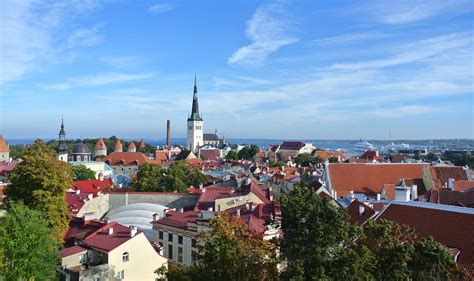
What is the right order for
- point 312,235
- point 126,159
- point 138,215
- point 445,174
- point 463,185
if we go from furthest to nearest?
point 126,159, point 445,174, point 463,185, point 138,215, point 312,235

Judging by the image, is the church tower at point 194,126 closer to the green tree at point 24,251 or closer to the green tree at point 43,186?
the green tree at point 43,186

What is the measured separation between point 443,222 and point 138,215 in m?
23.9

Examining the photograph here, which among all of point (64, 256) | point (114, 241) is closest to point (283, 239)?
point (114, 241)

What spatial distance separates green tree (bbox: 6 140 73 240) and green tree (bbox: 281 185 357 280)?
20.6m

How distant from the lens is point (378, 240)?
1527 centimetres

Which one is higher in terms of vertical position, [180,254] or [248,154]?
[248,154]

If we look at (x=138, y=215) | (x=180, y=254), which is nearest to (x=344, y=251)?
(x=180, y=254)

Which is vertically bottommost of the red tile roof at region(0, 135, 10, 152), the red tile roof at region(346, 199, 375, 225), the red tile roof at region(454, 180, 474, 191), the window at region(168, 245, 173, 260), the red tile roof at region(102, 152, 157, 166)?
the window at region(168, 245, 173, 260)

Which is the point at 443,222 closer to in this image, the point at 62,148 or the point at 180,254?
the point at 180,254

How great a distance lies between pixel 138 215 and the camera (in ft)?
124

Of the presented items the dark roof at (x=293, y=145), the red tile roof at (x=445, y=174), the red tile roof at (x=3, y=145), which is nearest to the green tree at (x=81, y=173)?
the red tile roof at (x=3, y=145)

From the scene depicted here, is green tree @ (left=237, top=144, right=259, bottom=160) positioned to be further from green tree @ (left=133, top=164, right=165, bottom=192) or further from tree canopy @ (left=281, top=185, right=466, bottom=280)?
tree canopy @ (left=281, top=185, right=466, bottom=280)

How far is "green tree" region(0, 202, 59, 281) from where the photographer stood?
23.3 metres

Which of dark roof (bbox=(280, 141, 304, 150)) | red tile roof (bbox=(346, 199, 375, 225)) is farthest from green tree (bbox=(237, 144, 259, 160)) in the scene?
red tile roof (bbox=(346, 199, 375, 225))
